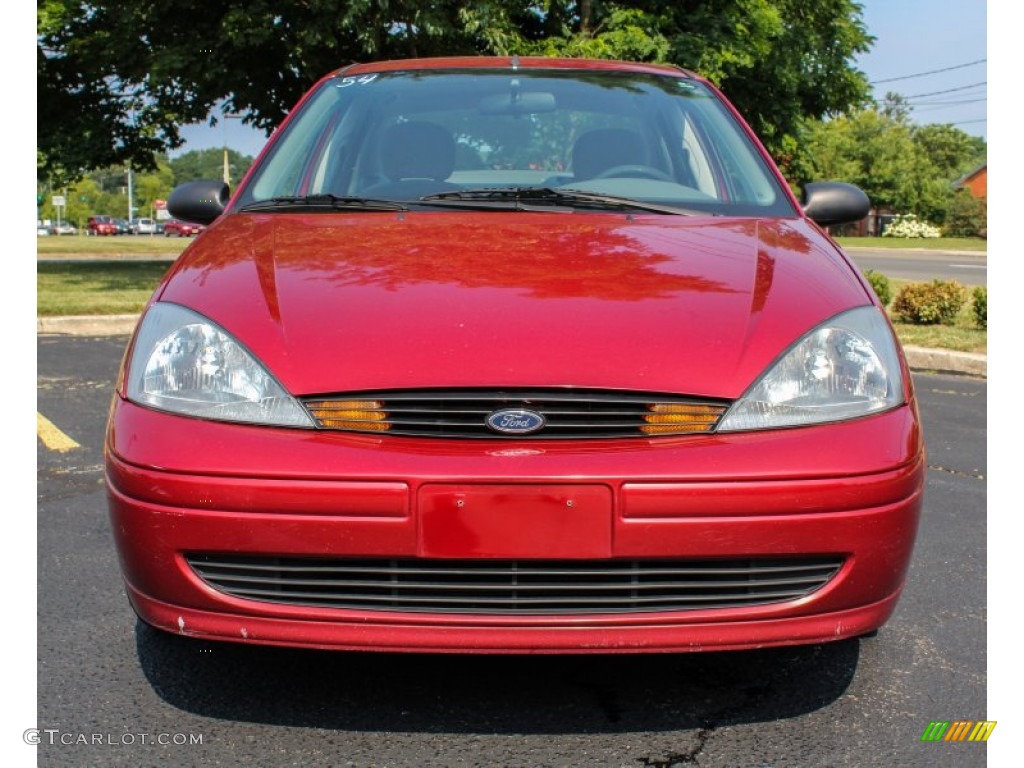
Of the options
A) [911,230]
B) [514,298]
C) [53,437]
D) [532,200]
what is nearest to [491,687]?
[514,298]

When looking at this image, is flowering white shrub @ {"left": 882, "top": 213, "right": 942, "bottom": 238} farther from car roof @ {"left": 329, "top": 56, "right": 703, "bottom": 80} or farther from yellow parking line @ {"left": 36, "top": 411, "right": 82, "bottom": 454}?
car roof @ {"left": 329, "top": 56, "right": 703, "bottom": 80}

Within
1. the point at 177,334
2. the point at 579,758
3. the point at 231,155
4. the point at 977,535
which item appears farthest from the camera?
A: the point at 231,155

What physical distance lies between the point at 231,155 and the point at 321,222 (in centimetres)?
13301

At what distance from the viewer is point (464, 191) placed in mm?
3164

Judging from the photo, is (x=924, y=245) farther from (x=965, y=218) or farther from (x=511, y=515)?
(x=511, y=515)

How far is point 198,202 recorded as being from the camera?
138 inches

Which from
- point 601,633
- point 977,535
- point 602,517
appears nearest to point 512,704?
point 601,633

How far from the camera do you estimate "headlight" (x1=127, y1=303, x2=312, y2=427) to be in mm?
2244

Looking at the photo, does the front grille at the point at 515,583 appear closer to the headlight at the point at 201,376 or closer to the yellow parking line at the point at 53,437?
the headlight at the point at 201,376

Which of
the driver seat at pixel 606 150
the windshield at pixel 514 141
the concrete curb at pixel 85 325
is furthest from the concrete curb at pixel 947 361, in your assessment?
the concrete curb at pixel 85 325

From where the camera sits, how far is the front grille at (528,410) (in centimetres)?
220

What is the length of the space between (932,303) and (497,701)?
9.08 m

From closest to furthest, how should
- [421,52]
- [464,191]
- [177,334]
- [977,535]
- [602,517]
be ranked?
1. [602,517]
2. [177,334]
3. [464,191]
4. [977,535]
5. [421,52]

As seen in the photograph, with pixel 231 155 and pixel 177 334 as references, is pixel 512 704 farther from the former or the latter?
pixel 231 155
